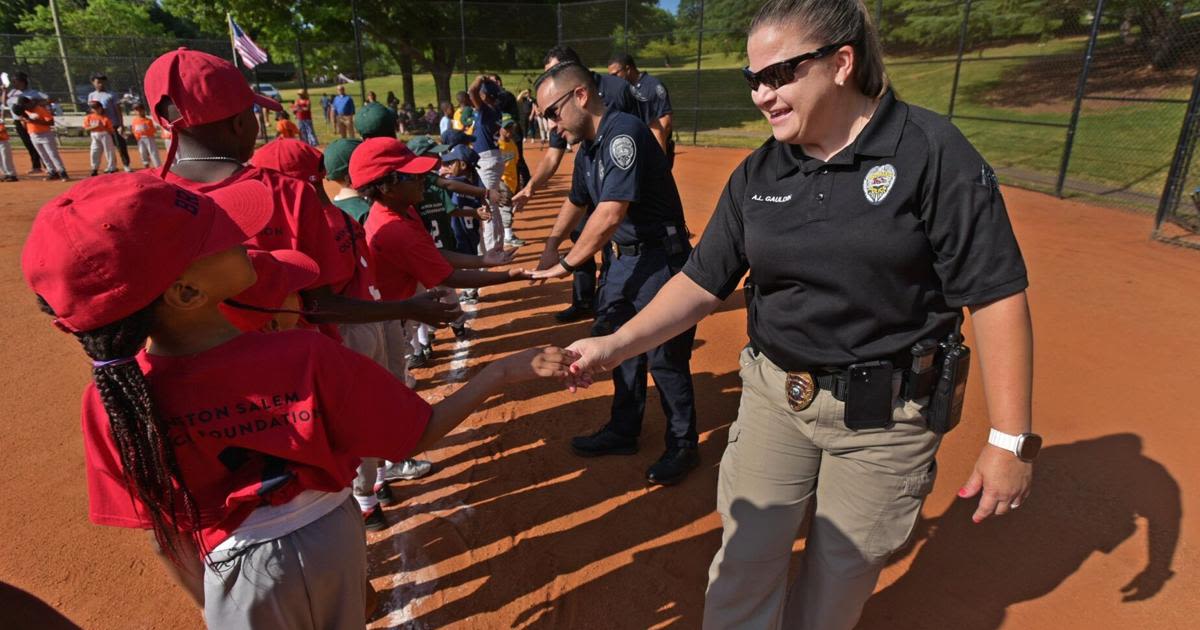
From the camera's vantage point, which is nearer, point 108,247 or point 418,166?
point 108,247

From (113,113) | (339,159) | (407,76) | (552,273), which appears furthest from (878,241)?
(407,76)

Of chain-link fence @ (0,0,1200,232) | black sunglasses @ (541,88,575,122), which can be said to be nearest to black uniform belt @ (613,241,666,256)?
black sunglasses @ (541,88,575,122)

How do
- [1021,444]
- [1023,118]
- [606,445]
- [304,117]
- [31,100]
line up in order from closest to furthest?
[1021,444] → [606,445] → [31,100] → [1023,118] → [304,117]

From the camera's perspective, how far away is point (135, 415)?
1339mm

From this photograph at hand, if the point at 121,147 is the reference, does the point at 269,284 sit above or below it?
above

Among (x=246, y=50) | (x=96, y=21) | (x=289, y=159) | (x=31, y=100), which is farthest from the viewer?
(x=96, y=21)

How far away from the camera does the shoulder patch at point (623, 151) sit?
337 centimetres

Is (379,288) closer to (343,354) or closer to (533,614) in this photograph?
(533,614)

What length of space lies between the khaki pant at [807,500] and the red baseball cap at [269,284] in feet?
5.18

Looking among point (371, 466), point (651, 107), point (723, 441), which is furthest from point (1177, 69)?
point (371, 466)

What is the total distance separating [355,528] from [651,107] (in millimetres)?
6637

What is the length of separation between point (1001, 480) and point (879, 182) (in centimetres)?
93

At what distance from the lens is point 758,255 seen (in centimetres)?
204

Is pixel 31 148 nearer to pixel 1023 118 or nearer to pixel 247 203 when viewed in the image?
pixel 247 203
